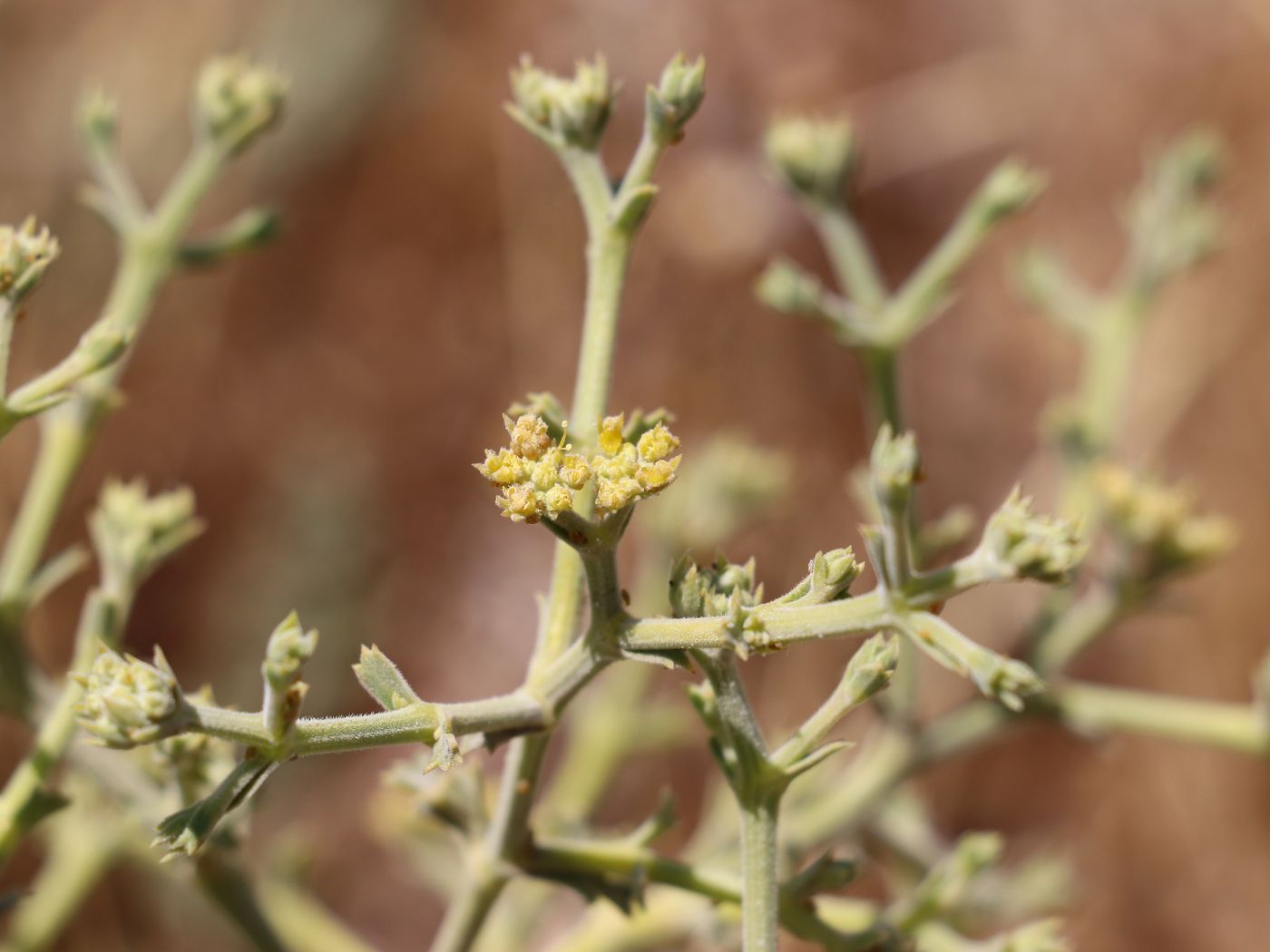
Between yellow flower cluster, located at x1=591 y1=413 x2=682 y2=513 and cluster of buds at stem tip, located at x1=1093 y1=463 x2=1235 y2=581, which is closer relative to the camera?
yellow flower cluster, located at x1=591 y1=413 x2=682 y2=513

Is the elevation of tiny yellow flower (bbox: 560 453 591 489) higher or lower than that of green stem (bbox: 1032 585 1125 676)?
lower

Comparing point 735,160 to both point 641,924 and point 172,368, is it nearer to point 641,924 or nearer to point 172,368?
point 172,368

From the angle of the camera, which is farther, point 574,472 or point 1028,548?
point 1028,548

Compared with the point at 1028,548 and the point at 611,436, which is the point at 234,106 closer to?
the point at 611,436

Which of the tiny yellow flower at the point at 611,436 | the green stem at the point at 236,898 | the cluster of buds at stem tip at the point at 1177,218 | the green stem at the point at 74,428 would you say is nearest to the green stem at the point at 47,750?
the green stem at the point at 74,428

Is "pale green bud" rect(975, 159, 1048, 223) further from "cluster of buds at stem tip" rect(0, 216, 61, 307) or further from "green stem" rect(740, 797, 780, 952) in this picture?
"cluster of buds at stem tip" rect(0, 216, 61, 307)

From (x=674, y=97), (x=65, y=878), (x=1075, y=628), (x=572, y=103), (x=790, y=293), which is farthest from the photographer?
(x=65, y=878)

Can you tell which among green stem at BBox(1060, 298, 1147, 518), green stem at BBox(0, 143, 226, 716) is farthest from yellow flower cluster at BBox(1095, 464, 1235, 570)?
green stem at BBox(0, 143, 226, 716)

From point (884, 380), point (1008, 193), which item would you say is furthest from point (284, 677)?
point (1008, 193)
